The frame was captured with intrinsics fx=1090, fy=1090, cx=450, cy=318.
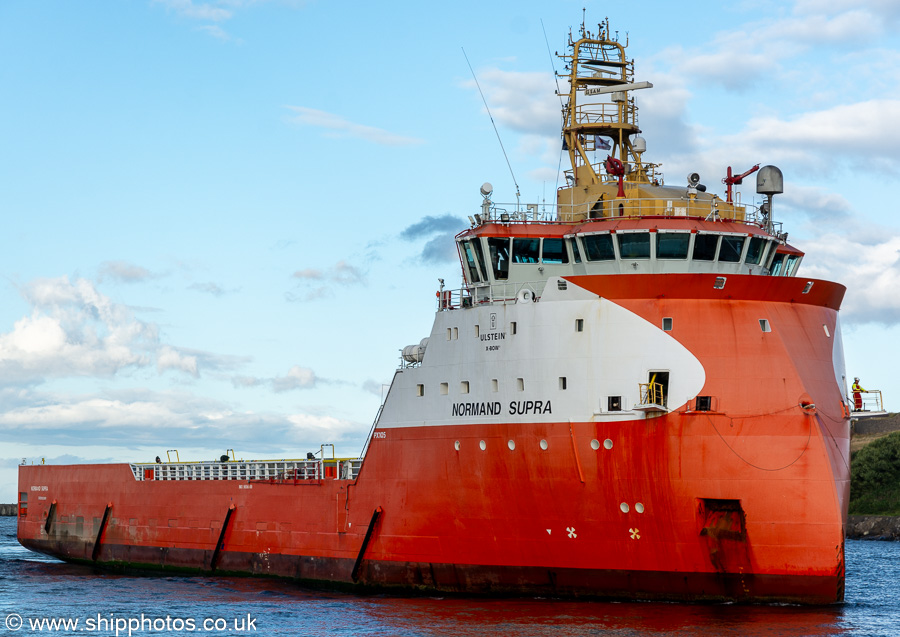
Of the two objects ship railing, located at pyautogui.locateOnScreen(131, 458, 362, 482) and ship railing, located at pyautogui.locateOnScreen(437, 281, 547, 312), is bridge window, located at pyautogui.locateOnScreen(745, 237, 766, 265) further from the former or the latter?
ship railing, located at pyautogui.locateOnScreen(131, 458, 362, 482)

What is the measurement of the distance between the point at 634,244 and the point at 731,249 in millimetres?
2544

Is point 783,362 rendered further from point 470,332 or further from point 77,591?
point 77,591

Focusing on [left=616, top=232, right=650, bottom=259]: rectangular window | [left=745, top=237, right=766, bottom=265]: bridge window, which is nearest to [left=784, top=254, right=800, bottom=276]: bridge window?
[left=745, top=237, right=766, bottom=265]: bridge window

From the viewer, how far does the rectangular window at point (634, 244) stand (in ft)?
88.4

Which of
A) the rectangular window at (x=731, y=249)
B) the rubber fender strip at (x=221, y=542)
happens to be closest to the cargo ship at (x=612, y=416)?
the rectangular window at (x=731, y=249)

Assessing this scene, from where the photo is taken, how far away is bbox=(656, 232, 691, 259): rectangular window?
26.8m

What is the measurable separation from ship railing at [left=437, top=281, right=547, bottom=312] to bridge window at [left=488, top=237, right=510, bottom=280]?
13.1 inches

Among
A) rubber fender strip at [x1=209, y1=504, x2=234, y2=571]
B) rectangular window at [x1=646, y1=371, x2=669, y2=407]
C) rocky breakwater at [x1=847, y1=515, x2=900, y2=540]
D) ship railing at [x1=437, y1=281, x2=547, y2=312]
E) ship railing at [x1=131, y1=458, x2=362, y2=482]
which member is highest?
ship railing at [x1=437, y1=281, x2=547, y2=312]

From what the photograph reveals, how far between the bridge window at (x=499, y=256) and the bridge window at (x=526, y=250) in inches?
12.7

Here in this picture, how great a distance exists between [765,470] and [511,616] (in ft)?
21.6

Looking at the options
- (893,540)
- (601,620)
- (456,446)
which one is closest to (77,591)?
(456,446)

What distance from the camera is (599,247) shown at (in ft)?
90.0

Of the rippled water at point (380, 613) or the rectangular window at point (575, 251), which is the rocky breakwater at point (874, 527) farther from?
the rectangular window at point (575, 251)

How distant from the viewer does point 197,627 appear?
26375 mm
